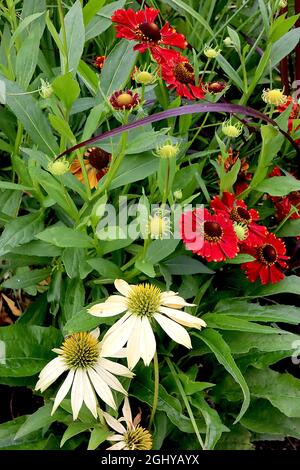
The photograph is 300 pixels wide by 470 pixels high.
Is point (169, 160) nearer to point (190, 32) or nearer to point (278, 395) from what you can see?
point (278, 395)

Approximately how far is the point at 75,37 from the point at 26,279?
292 mm

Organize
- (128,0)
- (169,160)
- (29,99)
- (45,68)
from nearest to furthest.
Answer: (169,160) → (29,99) → (45,68) → (128,0)

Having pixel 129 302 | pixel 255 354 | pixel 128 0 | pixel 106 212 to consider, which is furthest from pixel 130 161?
pixel 128 0

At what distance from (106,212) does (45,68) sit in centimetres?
23

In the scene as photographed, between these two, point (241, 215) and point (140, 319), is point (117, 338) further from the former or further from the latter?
point (241, 215)

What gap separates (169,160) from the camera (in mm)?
644

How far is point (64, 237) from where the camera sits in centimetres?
68

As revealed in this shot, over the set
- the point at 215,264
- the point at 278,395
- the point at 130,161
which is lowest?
the point at 278,395

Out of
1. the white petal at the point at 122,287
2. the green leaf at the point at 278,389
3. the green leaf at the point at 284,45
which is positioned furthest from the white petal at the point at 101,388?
the green leaf at the point at 284,45

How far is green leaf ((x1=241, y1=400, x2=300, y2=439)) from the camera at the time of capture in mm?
800

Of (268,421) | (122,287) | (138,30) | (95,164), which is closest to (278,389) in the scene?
(268,421)

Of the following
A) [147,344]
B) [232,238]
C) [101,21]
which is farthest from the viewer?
[101,21]

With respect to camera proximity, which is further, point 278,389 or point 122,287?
point 278,389

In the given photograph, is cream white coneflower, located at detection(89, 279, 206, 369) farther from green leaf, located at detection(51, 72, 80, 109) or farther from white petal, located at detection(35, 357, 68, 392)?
green leaf, located at detection(51, 72, 80, 109)
